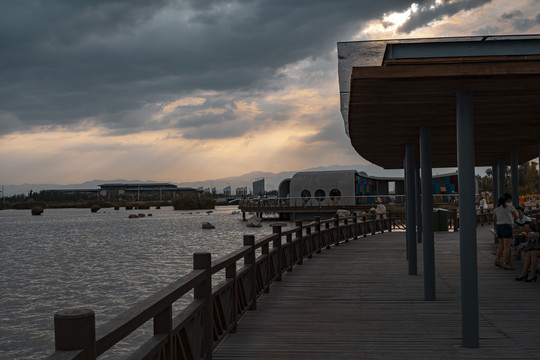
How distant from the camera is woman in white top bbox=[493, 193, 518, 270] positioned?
11.7 meters

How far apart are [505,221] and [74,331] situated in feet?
36.4

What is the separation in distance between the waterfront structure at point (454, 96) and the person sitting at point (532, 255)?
6.96 feet

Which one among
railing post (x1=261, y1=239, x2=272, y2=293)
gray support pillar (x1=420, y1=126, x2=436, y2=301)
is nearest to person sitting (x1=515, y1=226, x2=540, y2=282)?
gray support pillar (x1=420, y1=126, x2=436, y2=301)

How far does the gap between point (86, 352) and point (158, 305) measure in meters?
1.29

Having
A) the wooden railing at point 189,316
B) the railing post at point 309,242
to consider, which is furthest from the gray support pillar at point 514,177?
the wooden railing at point 189,316

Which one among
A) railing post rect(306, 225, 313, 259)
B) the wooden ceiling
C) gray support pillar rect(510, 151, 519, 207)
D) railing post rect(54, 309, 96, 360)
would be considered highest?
the wooden ceiling

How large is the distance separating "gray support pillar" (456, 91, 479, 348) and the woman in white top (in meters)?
5.65

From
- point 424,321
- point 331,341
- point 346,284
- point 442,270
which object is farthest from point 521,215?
point 331,341

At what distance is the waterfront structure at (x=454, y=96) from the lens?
19.2 ft

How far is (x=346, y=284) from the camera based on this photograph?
11.1 m

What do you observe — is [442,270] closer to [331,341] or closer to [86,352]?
[331,341]

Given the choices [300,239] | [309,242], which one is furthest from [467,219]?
[309,242]

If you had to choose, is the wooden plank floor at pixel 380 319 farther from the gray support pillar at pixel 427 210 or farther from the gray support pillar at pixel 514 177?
the gray support pillar at pixel 514 177

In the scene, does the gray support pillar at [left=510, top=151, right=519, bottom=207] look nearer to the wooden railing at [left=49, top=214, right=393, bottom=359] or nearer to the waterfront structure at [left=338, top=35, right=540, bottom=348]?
the waterfront structure at [left=338, top=35, right=540, bottom=348]
